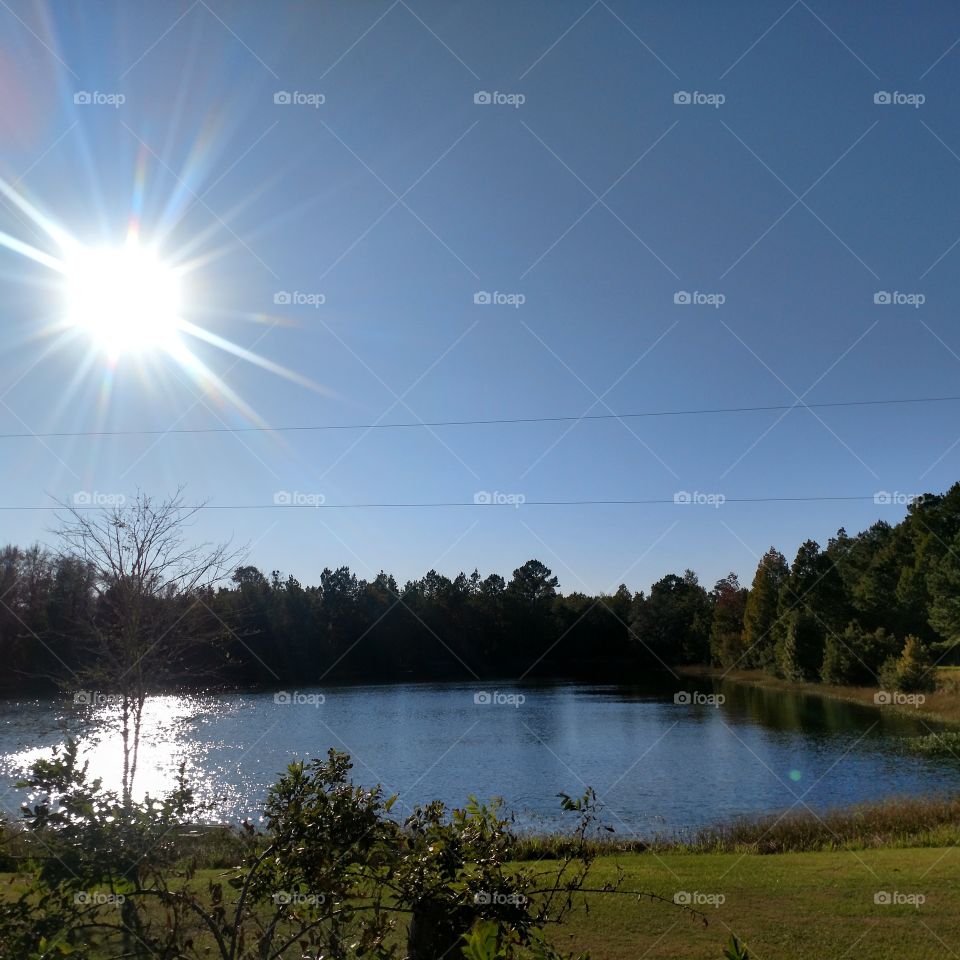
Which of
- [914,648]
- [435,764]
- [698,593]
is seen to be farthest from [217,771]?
[698,593]

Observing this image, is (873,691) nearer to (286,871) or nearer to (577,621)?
(577,621)

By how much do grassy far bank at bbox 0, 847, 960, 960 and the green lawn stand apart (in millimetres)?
11

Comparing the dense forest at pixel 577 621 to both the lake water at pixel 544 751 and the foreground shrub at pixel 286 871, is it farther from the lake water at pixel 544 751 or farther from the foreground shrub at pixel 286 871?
the foreground shrub at pixel 286 871

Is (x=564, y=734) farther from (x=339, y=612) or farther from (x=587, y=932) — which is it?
(x=339, y=612)

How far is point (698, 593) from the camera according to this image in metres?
85.7

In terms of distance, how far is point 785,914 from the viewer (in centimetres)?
823

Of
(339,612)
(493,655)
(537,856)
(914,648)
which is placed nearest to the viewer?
(537,856)

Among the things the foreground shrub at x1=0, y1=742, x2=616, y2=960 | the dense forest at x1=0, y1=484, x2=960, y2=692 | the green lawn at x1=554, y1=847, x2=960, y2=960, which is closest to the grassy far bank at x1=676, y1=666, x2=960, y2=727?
the dense forest at x1=0, y1=484, x2=960, y2=692

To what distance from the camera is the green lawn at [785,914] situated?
7188mm

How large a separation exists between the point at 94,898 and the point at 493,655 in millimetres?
75310

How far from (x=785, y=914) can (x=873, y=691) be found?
41504mm

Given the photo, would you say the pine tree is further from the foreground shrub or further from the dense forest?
the foreground shrub

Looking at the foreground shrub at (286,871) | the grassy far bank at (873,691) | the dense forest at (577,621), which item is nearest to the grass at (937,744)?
the grassy far bank at (873,691)

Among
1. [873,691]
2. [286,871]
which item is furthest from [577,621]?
[286,871]
